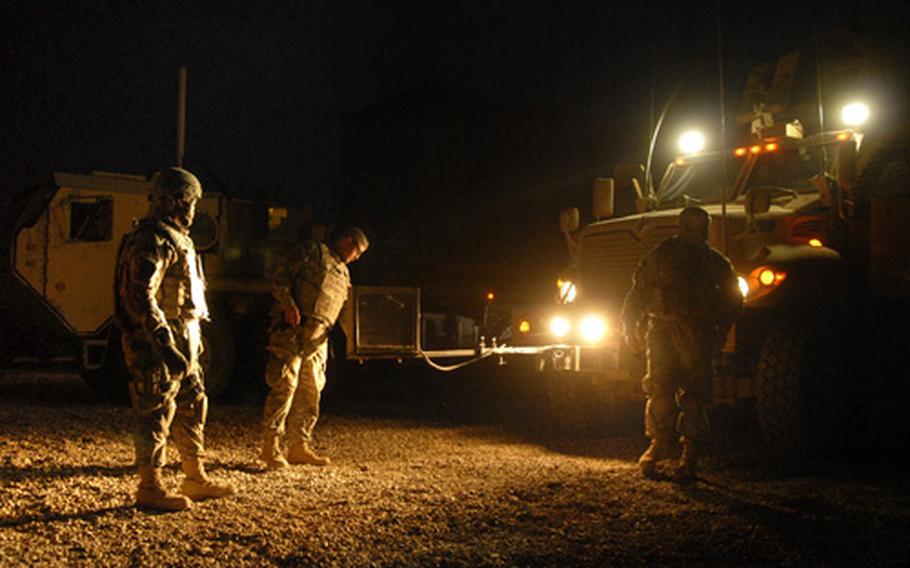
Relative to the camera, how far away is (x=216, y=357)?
11328 mm

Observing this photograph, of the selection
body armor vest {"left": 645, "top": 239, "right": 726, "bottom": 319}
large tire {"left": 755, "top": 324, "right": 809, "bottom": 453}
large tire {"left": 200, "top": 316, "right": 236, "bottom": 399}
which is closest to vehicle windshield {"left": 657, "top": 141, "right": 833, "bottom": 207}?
large tire {"left": 755, "top": 324, "right": 809, "bottom": 453}

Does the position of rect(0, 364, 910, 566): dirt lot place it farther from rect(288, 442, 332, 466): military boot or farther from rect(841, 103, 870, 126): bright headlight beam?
rect(841, 103, 870, 126): bright headlight beam

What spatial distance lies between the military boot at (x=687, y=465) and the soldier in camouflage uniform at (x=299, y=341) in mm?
2600

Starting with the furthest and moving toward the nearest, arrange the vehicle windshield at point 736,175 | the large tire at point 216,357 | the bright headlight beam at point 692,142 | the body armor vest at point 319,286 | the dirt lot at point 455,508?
1. the large tire at point 216,357
2. the bright headlight beam at point 692,142
3. the vehicle windshield at point 736,175
4. the body armor vest at point 319,286
5. the dirt lot at point 455,508

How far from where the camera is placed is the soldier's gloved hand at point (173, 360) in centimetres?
471

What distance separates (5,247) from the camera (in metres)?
11.8

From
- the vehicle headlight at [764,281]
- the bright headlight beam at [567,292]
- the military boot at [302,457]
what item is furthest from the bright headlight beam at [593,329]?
the military boot at [302,457]

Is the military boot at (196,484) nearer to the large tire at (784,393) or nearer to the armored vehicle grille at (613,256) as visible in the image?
the large tire at (784,393)

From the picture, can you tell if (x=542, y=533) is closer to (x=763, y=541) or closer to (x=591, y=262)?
(x=763, y=541)

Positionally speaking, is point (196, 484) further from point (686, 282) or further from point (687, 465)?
point (686, 282)

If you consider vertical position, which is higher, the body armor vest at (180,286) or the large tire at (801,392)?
the body armor vest at (180,286)

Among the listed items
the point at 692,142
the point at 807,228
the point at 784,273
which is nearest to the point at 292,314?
the point at 784,273

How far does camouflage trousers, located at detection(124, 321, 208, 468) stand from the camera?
15.7 feet

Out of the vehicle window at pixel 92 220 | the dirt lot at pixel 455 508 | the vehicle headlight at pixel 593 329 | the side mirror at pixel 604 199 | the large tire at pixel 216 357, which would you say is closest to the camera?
the dirt lot at pixel 455 508
